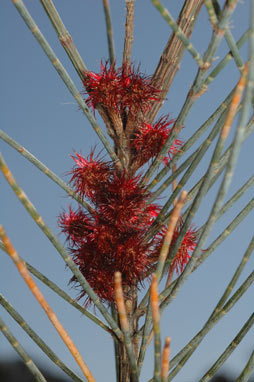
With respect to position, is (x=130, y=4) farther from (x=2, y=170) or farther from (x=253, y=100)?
(x=2, y=170)

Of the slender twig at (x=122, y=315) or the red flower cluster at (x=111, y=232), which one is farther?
the red flower cluster at (x=111, y=232)

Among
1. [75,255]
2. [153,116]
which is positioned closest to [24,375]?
[75,255]

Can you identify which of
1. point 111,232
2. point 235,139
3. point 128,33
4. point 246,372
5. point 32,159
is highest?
point 128,33

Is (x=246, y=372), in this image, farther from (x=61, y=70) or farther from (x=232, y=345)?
(x=61, y=70)

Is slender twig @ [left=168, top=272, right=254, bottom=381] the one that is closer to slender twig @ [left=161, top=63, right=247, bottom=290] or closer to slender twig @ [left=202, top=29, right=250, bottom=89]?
slender twig @ [left=161, top=63, right=247, bottom=290]

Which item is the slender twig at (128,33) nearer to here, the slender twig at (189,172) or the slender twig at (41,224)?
the slender twig at (189,172)

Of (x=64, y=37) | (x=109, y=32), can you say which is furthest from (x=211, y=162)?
(x=109, y=32)

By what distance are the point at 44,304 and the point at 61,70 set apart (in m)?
0.47

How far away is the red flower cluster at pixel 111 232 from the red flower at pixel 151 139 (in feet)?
0.23

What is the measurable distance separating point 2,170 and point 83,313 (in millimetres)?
389

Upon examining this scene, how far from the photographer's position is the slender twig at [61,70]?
3.39 ft

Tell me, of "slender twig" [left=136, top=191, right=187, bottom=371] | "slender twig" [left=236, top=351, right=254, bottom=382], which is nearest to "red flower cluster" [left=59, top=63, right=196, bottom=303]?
"slender twig" [left=136, top=191, right=187, bottom=371]

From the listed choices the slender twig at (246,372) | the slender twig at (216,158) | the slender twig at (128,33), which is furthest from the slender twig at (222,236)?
the slender twig at (128,33)

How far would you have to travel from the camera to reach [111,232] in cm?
116
